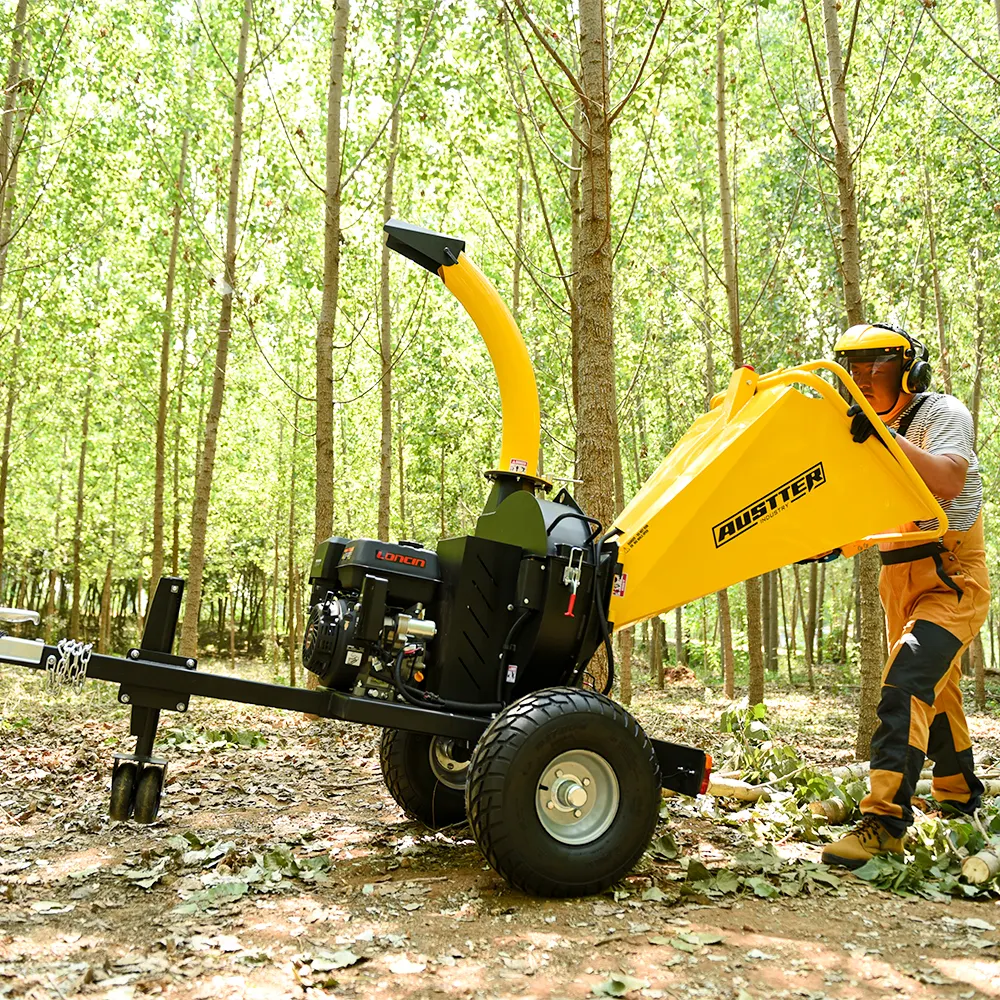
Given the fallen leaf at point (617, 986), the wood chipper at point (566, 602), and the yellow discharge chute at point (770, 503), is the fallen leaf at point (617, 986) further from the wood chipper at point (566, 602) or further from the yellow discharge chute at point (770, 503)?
the yellow discharge chute at point (770, 503)

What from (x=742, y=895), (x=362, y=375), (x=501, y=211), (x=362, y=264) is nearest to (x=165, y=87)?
(x=362, y=264)

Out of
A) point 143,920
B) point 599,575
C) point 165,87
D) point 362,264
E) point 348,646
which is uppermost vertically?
point 165,87

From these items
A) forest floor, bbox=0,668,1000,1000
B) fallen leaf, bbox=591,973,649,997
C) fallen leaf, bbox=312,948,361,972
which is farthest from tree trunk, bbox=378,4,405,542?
fallen leaf, bbox=591,973,649,997

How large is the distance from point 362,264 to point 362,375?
843 cm

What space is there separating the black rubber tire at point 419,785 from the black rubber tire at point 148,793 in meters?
1.20

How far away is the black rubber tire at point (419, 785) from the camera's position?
479 cm

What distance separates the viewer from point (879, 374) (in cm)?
473

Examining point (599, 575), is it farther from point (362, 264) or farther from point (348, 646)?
point (362, 264)

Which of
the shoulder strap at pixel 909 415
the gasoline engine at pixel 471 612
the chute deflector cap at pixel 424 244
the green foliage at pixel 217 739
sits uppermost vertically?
the chute deflector cap at pixel 424 244

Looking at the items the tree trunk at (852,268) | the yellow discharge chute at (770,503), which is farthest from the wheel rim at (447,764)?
the tree trunk at (852,268)

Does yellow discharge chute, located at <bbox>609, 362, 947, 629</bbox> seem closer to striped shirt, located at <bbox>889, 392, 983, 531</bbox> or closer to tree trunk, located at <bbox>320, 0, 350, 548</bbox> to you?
striped shirt, located at <bbox>889, 392, 983, 531</bbox>

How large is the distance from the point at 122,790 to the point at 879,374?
3984 millimetres

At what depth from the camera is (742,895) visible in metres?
3.82

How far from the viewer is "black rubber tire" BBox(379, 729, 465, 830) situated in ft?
15.7
